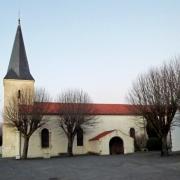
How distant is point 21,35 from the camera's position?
54781 millimetres

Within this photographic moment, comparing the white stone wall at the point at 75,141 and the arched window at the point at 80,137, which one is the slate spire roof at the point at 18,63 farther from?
the arched window at the point at 80,137

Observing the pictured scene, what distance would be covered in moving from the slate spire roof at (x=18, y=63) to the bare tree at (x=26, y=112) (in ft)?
10.4

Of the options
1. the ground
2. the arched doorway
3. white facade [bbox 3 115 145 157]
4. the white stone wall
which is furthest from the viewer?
the arched doorway

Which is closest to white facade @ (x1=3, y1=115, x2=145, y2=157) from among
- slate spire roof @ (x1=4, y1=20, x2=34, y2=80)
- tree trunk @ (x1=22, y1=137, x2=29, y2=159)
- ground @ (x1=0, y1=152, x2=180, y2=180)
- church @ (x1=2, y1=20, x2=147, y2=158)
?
church @ (x1=2, y1=20, x2=147, y2=158)

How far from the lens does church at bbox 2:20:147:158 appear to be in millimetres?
49219

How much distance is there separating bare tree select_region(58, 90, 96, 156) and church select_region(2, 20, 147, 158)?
152cm

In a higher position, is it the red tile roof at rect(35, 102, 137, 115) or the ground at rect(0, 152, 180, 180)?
the red tile roof at rect(35, 102, 137, 115)

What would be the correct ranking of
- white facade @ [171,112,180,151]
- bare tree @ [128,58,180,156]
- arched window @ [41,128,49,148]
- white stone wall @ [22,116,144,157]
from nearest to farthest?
bare tree @ [128,58,180,156], white facade @ [171,112,180,151], white stone wall @ [22,116,144,157], arched window @ [41,128,49,148]

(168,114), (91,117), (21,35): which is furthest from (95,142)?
(21,35)

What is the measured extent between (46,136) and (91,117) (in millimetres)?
7363

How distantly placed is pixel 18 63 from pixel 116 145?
19.8 m

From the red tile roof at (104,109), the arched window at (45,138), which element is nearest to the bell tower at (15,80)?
the arched window at (45,138)

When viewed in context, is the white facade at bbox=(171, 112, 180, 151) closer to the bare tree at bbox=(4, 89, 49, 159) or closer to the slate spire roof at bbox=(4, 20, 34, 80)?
the bare tree at bbox=(4, 89, 49, 159)

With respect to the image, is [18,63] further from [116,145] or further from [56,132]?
[116,145]
